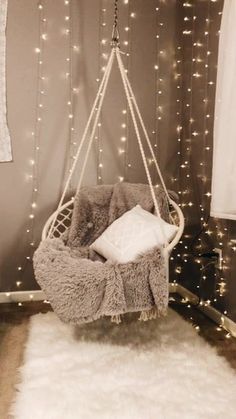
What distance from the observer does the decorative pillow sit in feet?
8.50

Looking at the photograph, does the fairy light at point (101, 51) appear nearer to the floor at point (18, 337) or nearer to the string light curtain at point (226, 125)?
the string light curtain at point (226, 125)

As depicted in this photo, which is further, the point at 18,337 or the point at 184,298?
the point at 184,298

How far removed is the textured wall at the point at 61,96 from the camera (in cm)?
328

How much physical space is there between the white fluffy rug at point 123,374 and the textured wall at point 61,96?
0.93 meters

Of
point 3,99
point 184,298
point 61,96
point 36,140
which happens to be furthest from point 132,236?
point 3,99

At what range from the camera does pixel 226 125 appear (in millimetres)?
2383

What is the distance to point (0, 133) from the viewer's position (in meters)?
3.25

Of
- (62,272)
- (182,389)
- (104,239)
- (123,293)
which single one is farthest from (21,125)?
(182,389)

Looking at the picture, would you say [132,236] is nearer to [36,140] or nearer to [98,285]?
[98,285]

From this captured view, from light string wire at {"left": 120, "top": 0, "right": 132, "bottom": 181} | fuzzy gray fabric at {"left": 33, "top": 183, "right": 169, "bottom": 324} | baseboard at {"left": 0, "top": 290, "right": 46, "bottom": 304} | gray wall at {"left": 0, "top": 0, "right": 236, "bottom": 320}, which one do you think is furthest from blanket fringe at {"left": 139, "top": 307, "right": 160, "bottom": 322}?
light string wire at {"left": 120, "top": 0, "right": 132, "bottom": 181}

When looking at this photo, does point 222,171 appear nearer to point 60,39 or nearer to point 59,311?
point 59,311

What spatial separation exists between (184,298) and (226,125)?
157 centimetres

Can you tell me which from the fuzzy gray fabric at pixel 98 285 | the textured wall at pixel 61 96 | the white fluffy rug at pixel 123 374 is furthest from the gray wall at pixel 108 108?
the fuzzy gray fabric at pixel 98 285

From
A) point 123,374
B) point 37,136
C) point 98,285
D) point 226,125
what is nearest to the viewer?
point 123,374
